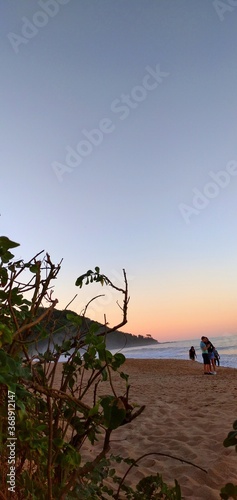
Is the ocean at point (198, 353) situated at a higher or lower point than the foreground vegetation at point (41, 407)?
lower

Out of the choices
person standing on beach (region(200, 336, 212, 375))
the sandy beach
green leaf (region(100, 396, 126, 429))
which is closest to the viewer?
green leaf (region(100, 396, 126, 429))

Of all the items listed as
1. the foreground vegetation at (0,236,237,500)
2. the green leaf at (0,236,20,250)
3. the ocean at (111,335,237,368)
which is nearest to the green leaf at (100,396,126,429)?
the foreground vegetation at (0,236,237,500)

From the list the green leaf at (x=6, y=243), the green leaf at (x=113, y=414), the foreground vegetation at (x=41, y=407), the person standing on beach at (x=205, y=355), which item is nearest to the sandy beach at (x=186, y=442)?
the foreground vegetation at (x=41, y=407)

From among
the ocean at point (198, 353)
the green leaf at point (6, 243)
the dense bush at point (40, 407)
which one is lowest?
the ocean at point (198, 353)

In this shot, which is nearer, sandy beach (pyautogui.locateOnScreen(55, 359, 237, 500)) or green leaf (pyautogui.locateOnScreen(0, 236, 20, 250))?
green leaf (pyautogui.locateOnScreen(0, 236, 20, 250))

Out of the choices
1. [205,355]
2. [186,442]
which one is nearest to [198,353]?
[205,355]

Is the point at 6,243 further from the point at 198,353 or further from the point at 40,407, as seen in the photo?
the point at 198,353

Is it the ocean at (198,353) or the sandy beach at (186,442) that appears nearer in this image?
the sandy beach at (186,442)

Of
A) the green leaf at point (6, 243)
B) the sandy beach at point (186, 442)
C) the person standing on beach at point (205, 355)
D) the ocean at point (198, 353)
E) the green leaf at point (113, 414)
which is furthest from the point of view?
the ocean at point (198, 353)

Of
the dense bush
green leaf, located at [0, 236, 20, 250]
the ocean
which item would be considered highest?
green leaf, located at [0, 236, 20, 250]

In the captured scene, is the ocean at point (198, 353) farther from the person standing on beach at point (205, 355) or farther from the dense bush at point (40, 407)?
the dense bush at point (40, 407)

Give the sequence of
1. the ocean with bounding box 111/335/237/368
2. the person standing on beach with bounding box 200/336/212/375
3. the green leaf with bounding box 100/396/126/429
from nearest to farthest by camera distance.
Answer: the green leaf with bounding box 100/396/126/429 → the person standing on beach with bounding box 200/336/212/375 → the ocean with bounding box 111/335/237/368

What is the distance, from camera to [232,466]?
3863mm

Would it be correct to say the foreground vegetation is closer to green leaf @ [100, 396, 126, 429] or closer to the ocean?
green leaf @ [100, 396, 126, 429]
